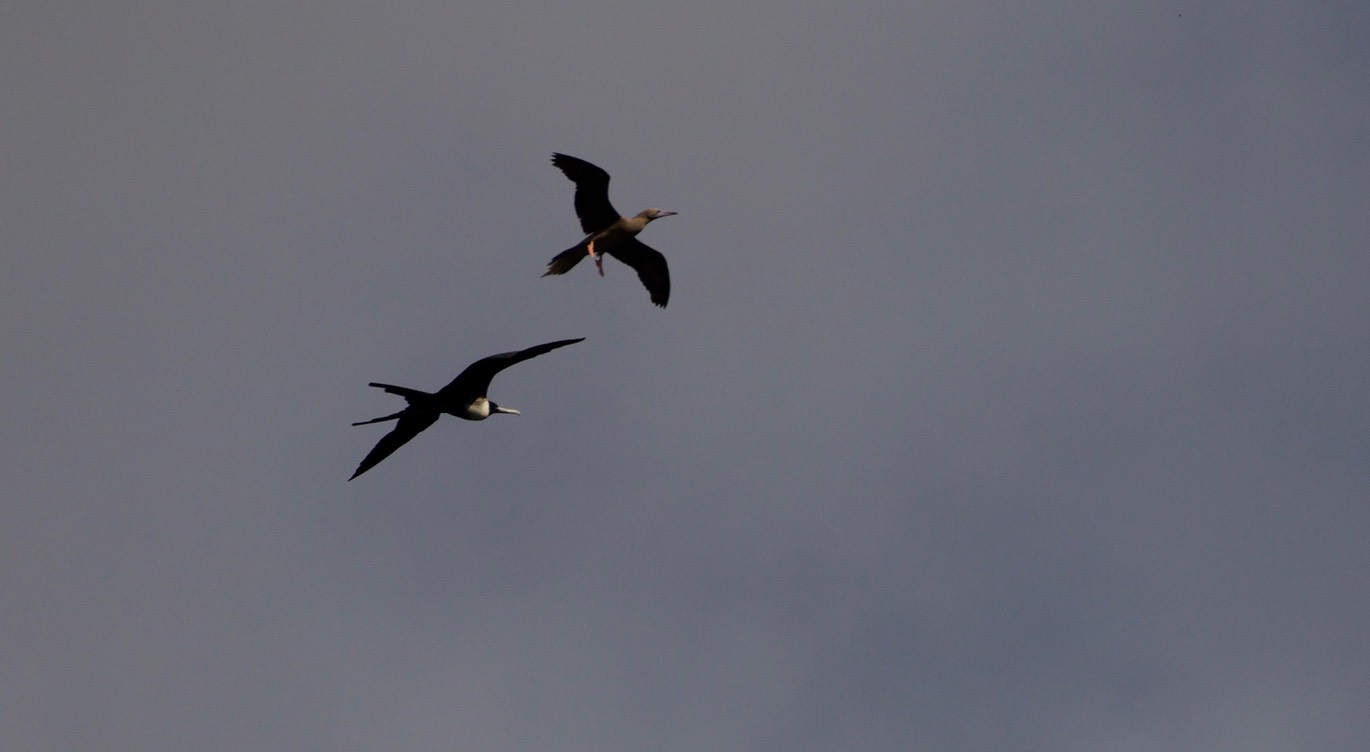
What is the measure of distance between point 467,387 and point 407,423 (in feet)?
4.03

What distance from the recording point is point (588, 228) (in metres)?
25.8

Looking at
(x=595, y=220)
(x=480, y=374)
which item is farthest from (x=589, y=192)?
(x=480, y=374)

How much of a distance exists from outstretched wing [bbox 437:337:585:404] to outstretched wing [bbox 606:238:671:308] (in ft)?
18.2

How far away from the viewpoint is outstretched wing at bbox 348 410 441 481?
2288 centimetres

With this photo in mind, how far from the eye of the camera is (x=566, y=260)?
82.1 feet

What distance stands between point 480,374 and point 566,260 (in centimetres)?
355

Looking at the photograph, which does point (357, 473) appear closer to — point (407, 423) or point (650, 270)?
point (407, 423)

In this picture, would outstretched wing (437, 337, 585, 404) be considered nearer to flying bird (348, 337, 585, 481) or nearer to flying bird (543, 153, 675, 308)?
flying bird (348, 337, 585, 481)

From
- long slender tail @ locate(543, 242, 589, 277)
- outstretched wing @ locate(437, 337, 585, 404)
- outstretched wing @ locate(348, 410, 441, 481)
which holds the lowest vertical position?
outstretched wing @ locate(348, 410, 441, 481)

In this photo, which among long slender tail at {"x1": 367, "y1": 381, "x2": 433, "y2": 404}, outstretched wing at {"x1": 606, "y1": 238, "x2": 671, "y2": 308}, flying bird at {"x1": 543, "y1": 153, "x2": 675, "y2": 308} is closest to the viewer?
long slender tail at {"x1": 367, "y1": 381, "x2": 433, "y2": 404}

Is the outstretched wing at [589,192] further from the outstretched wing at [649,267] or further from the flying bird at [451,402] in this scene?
the flying bird at [451,402]

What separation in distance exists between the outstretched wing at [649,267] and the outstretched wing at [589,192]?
159cm

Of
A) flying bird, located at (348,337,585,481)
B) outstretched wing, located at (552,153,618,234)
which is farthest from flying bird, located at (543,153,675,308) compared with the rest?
flying bird, located at (348,337,585,481)

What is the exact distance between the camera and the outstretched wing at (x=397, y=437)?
75.0 ft
